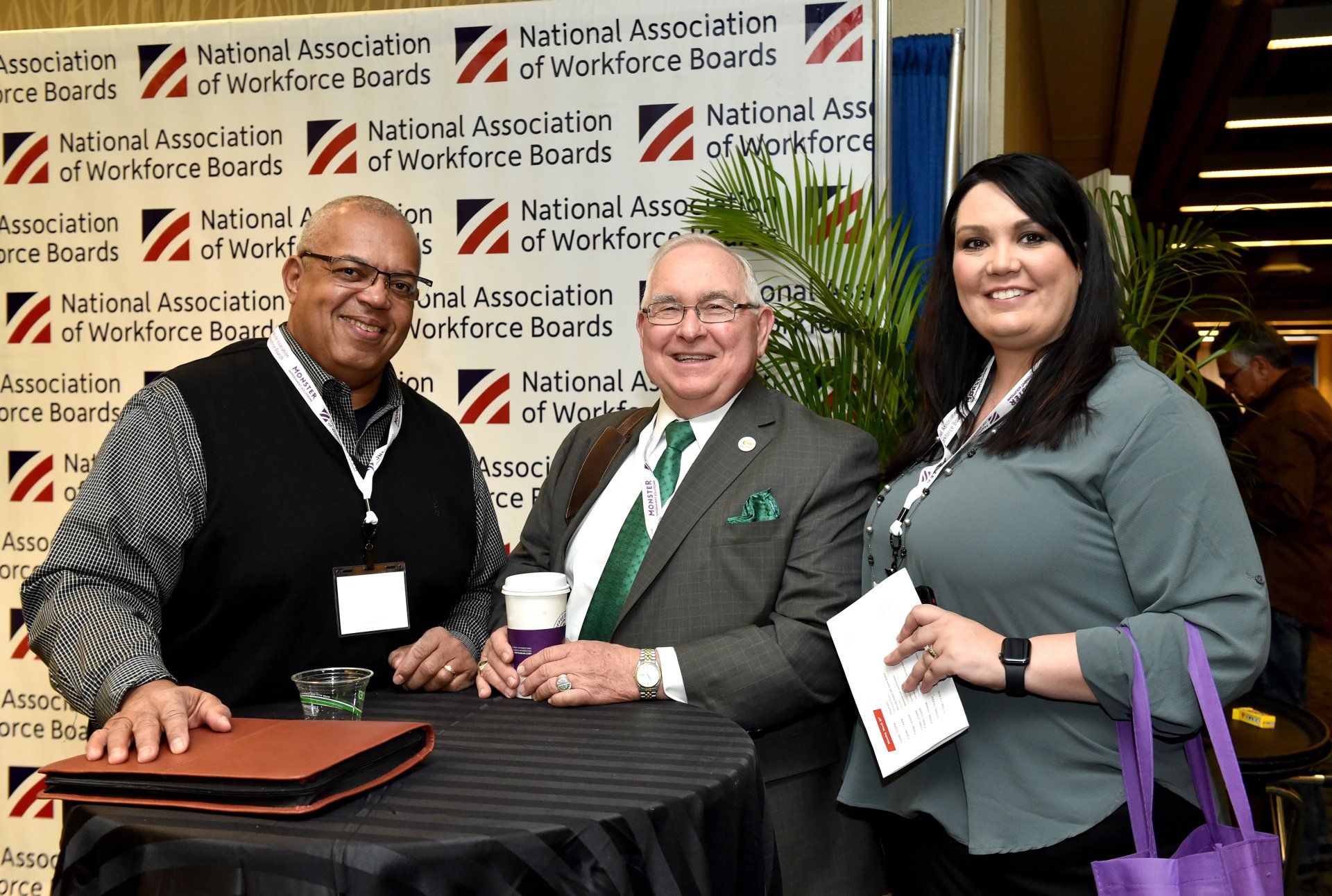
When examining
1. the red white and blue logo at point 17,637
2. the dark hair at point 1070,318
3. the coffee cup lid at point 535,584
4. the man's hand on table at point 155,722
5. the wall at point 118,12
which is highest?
the wall at point 118,12

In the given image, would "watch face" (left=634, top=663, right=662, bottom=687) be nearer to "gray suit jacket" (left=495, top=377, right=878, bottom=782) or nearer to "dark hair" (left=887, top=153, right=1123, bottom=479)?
"gray suit jacket" (left=495, top=377, right=878, bottom=782)

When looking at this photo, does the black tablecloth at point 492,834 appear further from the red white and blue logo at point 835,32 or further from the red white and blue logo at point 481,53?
the red white and blue logo at point 481,53

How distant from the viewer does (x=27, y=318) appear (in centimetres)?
371

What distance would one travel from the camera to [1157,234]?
2.90 m

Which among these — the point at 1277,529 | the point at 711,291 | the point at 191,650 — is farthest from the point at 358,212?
the point at 1277,529

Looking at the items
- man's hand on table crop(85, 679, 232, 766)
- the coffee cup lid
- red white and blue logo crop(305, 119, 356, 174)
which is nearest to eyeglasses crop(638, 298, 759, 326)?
the coffee cup lid

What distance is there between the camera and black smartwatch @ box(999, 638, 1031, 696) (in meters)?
1.56

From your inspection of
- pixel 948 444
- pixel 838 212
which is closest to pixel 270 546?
pixel 948 444

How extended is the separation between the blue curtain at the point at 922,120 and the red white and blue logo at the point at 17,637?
3324 mm

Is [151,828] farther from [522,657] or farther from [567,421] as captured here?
[567,421]

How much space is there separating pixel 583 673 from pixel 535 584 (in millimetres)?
183

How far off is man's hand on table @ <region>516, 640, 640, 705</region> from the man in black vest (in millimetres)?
250

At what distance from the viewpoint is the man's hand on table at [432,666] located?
198 cm

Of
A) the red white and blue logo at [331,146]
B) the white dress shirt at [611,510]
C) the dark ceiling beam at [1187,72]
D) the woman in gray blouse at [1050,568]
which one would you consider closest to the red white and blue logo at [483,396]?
the red white and blue logo at [331,146]
